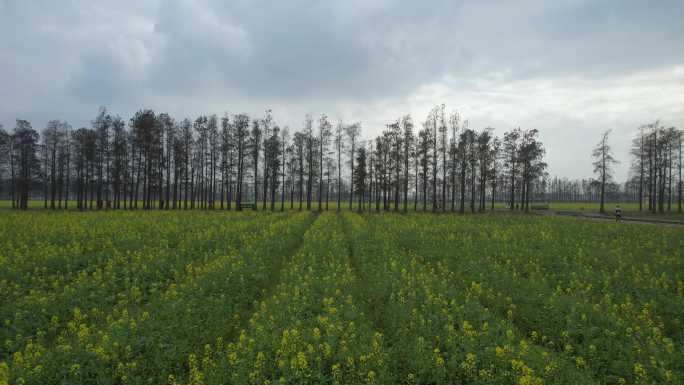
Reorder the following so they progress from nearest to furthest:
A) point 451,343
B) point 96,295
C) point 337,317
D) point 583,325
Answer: point 451,343 → point 583,325 → point 337,317 → point 96,295

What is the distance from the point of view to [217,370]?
5.15m

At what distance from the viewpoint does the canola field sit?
16.7 ft

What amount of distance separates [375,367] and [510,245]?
1391 cm

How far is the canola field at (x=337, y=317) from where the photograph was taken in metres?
5.08

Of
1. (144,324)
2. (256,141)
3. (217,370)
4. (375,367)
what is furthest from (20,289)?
(256,141)

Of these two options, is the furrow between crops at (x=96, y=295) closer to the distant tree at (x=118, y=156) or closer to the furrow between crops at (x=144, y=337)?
the furrow between crops at (x=144, y=337)

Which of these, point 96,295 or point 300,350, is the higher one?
point 300,350

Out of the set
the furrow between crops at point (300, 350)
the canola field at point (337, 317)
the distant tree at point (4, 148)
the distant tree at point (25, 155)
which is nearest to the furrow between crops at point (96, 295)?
the canola field at point (337, 317)

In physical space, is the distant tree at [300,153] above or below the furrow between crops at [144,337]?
above

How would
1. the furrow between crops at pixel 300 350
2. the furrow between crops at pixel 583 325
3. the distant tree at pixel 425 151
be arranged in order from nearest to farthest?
the furrow between crops at pixel 300 350 → the furrow between crops at pixel 583 325 → the distant tree at pixel 425 151

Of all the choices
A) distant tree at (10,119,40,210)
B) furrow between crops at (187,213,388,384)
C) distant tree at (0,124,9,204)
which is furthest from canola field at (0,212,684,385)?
distant tree at (0,124,9,204)

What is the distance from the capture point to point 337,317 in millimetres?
6910

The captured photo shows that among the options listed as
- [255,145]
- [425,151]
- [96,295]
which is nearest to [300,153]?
[255,145]

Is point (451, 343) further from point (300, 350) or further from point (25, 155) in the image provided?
point (25, 155)
